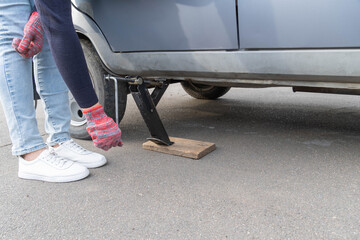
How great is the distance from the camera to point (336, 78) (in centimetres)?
157

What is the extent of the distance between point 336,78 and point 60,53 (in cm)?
120

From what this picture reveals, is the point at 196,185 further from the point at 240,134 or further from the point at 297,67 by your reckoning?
the point at 240,134

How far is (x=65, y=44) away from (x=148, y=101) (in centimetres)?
72

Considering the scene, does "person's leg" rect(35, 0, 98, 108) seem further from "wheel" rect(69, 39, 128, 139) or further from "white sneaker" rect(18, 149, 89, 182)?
"wheel" rect(69, 39, 128, 139)

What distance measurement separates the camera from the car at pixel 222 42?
1511mm

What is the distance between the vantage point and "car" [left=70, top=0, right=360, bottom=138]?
59.5 inches

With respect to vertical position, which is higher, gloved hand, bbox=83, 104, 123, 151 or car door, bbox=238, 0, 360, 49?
car door, bbox=238, 0, 360, 49

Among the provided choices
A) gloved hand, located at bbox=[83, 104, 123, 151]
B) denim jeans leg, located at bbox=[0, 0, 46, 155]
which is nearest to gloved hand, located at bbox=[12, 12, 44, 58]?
denim jeans leg, located at bbox=[0, 0, 46, 155]

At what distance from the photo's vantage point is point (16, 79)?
1687 mm

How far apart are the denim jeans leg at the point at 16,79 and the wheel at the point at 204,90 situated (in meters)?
2.13

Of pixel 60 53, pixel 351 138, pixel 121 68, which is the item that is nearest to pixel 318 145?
pixel 351 138

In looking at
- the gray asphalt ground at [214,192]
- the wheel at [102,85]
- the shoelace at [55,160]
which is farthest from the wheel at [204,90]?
the shoelace at [55,160]

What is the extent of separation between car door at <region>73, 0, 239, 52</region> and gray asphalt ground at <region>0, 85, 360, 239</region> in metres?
0.65

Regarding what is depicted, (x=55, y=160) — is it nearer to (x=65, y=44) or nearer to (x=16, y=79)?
(x=16, y=79)
